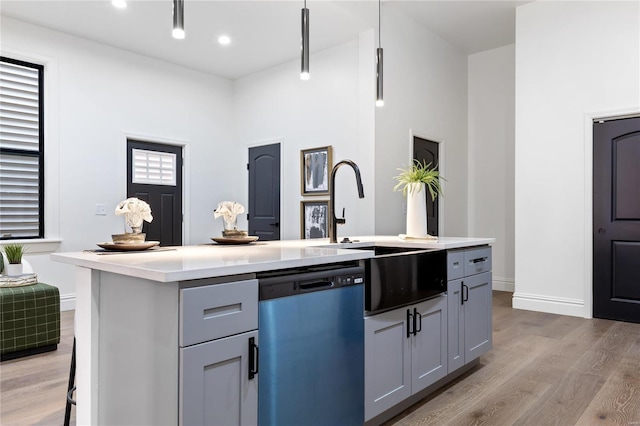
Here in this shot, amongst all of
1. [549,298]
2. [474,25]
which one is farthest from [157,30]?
[549,298]

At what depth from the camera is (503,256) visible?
5695 mm

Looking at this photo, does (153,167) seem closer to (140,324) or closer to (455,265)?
(455,265)

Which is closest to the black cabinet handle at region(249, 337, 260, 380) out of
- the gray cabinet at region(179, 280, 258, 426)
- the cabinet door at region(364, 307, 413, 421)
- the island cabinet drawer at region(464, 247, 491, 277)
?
the gray cabinet at region(179, 280, 258, 426)

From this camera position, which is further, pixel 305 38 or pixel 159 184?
pixel 159 184

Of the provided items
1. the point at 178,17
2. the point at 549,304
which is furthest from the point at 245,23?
the point at 549,304

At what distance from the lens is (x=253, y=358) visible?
1467 millimetres

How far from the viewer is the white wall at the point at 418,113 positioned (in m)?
4.58

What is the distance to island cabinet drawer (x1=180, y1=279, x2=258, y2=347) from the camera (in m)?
1.30

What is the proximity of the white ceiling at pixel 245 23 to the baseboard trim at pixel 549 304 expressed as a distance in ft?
10.2

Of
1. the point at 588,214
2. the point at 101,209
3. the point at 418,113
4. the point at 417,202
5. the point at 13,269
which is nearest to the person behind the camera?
the point at 417,202

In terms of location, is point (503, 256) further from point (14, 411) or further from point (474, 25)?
point (14, 411)

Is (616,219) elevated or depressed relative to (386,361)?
elevated

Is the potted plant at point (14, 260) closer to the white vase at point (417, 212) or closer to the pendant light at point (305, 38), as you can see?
the pendant light at point (305, 38)

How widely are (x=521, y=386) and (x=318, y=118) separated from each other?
3576mm
